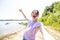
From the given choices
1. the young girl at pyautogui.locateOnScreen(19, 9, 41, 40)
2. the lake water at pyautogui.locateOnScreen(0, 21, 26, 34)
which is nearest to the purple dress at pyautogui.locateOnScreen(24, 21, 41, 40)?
the young girl at pyautogui.locateOnScreen(19, 9, 41, 40)

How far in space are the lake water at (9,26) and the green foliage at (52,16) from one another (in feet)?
0.85

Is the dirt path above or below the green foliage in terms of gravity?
below

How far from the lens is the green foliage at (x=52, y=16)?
156 centimetres

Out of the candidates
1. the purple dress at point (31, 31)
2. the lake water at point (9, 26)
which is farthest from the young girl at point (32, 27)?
the lake water at point (9, 26)

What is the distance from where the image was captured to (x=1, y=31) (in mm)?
1670

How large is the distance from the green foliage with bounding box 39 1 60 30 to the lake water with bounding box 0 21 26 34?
10.2 inches

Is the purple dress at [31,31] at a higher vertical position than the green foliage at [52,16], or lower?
lower

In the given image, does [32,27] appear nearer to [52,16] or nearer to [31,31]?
[31,31]

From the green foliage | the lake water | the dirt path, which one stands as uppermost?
the green foliage

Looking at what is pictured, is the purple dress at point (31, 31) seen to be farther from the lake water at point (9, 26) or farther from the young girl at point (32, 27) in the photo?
the lake water at point (9, 26)

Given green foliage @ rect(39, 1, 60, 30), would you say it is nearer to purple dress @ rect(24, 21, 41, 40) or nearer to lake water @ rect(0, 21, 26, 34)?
purple dress @ rect(24, 21, 41, 40)

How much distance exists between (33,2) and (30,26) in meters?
0.27

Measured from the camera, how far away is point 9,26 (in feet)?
5.44

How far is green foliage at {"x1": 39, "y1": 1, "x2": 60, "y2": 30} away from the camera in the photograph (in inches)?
61.6
